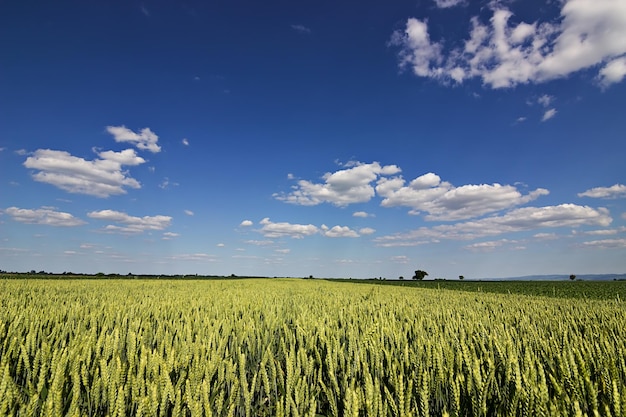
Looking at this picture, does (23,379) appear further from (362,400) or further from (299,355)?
(362,400)

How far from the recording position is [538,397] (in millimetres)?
1362

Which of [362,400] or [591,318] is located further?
[591,318]

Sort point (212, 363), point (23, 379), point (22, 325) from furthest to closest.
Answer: point (22, 325) < point (23, 379) < point (212, 363)

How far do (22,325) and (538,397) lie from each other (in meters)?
4.51

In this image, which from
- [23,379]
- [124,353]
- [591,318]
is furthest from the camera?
[591,318]

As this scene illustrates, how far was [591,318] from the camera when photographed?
4.89 metres

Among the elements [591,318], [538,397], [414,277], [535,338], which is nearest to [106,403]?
[538,397]

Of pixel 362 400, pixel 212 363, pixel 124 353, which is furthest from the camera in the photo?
pixel 124 353

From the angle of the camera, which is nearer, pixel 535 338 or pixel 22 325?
pixel 535 338

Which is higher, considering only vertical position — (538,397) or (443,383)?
(538,397)

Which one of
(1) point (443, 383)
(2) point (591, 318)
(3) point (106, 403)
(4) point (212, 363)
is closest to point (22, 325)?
(3) point (106, 403)

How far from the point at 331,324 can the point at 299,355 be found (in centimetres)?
147

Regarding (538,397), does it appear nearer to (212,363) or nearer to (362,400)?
(362,400)

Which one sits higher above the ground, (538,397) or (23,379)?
(538,397)
